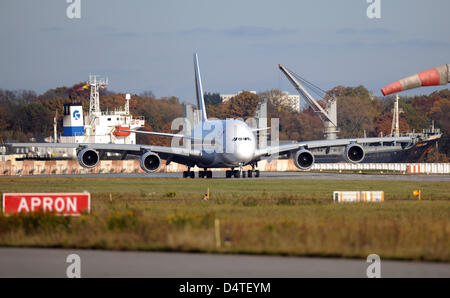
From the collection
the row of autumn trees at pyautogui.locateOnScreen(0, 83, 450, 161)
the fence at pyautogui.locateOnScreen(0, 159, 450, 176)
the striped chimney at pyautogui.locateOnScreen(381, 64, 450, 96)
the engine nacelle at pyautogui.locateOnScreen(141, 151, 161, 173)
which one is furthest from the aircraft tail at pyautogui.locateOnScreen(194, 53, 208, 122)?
the striped chimney at pyautogui.locateOnScreen(381, 64, 450, 96)

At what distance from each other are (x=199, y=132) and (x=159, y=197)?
24.0 metres

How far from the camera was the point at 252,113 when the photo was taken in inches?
5433

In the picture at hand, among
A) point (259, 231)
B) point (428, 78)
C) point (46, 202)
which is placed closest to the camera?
point (428, 78)

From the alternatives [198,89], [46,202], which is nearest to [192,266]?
[46,202]

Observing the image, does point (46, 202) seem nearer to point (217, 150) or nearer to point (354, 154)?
point (217, 150)

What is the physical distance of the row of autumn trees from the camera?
106938 millimetres

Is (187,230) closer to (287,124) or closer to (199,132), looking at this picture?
(199,132)

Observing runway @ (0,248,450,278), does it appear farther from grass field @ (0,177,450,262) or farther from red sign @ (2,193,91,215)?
red sign @ (2,193,91,215)

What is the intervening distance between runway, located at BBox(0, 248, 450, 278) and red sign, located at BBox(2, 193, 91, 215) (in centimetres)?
560

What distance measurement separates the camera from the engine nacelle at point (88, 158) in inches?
2098

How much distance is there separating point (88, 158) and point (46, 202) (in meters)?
30.4

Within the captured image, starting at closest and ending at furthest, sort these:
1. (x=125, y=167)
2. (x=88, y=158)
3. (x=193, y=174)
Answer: (x=88, y=158)
(x=193, y=174)
(x=125, y=167)

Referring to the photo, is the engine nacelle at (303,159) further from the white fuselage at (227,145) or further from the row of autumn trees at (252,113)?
the row of autumn trees at (252,113)
